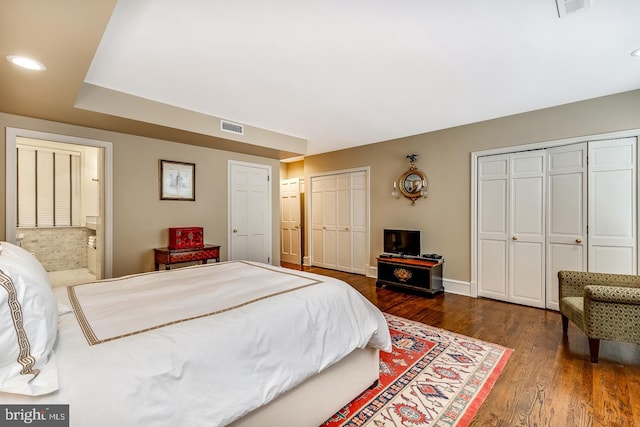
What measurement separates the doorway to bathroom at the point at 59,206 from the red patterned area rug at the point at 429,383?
508 cm

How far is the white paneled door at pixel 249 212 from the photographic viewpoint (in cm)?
495

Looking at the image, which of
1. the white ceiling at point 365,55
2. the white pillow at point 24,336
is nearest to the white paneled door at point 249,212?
the white ceiling at point 365,55

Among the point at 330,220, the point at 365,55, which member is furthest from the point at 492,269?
the point at 365,55

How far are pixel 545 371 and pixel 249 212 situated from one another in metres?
4.39

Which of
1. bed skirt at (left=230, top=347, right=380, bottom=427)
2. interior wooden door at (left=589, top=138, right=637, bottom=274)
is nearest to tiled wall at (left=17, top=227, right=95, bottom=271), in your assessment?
bed skirt at (left=230, top=347, right=380, bottom=427)

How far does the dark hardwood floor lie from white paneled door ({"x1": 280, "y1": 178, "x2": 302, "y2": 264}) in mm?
3443

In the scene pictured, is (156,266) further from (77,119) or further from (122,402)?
(122,402)

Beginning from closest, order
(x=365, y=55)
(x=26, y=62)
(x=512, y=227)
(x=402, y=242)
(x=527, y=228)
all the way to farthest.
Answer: (x=26, y=62), (x=365, y=55), (x=527, y=228), (x=512, y=227), (x=402, y=242)

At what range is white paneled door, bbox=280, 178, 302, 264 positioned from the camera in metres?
6.89

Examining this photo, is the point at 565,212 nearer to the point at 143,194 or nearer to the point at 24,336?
the point at 24,336

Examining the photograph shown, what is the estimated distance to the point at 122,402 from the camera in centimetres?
95

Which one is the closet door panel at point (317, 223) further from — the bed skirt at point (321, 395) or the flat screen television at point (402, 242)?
the bed skirt at point (321, 395)

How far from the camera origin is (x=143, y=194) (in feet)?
12.8

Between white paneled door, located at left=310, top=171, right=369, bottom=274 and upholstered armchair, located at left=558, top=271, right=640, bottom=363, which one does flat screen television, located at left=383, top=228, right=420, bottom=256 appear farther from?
upholstered armchair, located at left=558, top=271, right=640, bottom=363
